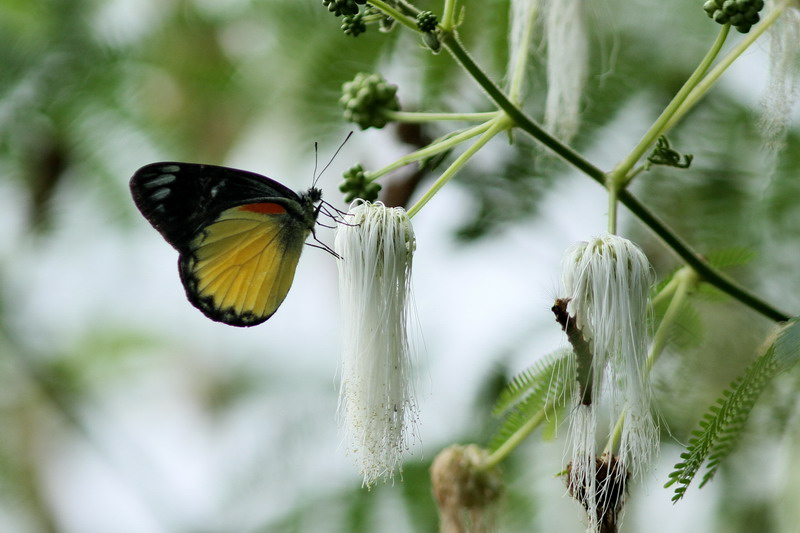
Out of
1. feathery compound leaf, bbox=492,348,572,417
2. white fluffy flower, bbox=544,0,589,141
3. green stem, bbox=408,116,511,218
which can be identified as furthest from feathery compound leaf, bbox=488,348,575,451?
white fluffy flower, bbox=544,0,589,141

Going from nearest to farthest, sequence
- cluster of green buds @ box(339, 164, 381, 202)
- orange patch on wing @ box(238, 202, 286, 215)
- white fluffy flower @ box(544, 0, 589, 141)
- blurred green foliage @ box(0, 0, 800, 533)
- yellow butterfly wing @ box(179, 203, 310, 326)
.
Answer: cluster of green buds @ box(339, 164, 381, 202) < yellow butterfly wing @ box(179, 203, 310, 326) < orange patch on wing @ box(238, 202, 286, 215) < white fluffy flower @ box(544, 0, 589, 141) < blurred green foliage @ box(0, 0, 800, 533)

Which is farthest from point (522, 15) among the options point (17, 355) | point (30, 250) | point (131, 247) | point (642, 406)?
point (17, 355)

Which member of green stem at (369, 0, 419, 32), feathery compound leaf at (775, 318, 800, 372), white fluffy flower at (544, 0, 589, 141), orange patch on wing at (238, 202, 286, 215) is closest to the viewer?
feathery compound leaf at (775, 318, 800, 372)

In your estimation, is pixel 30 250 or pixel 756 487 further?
pixel 30 250

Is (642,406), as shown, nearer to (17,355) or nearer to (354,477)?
(354,477)

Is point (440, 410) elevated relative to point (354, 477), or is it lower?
elevated

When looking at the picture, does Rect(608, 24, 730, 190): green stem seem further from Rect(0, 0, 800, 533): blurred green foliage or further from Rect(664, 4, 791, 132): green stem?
Rect(0, 0, 800, 533): blurred green foliage

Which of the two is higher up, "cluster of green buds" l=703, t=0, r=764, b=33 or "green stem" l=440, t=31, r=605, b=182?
"cluster of green buds" l=703, t=0, r=764, b=33

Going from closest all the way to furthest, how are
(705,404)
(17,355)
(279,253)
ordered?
(279,253) → (705,404) → (17,355)

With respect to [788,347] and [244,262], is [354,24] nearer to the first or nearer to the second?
[244,262]
